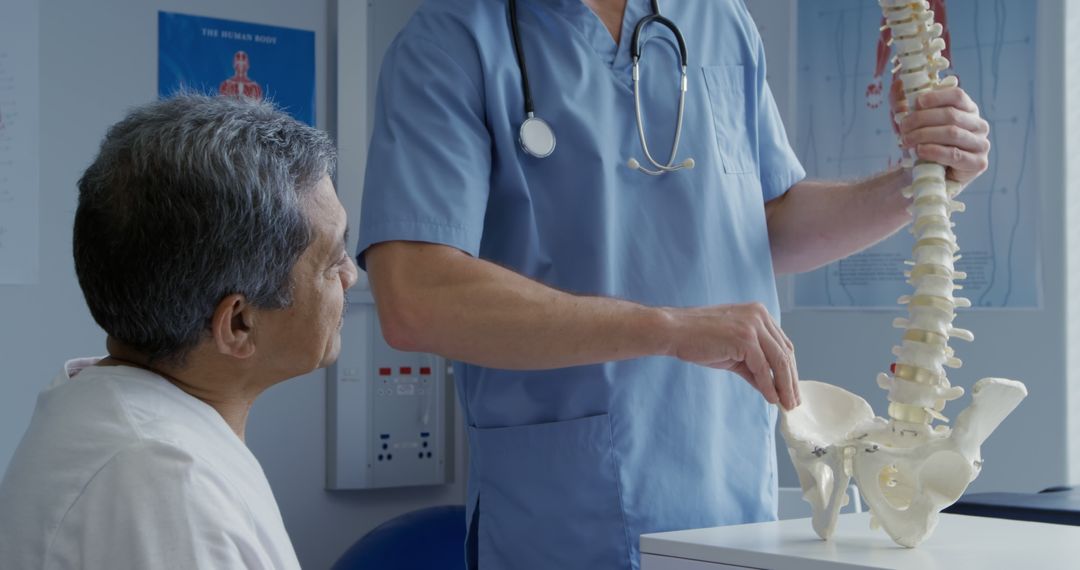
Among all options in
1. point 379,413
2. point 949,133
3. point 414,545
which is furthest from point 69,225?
point 949,133

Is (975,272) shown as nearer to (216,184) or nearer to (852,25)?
(852,25)

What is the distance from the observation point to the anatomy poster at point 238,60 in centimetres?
310

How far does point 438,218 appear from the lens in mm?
1342

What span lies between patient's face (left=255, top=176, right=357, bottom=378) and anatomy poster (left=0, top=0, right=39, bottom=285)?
6.42ft

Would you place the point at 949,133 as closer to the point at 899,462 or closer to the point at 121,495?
the point at 899,462

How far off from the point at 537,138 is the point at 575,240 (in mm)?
129

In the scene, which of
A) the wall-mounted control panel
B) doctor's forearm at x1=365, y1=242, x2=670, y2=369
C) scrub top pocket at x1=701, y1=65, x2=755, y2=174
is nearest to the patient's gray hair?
doctor's forearm at x1=365, y1=242, x2=670, y2=369

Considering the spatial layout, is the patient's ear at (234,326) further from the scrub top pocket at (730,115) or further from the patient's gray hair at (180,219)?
the scrub top pocket at (730,115)

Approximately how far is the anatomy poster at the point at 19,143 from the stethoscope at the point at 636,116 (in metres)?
1.87

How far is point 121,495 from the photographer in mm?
923

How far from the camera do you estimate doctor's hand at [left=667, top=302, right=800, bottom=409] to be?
1.18 metres

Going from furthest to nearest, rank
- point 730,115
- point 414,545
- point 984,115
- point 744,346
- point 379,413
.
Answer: point 379,413, point 414,545, point 984,115, point 730,115, point 744,346

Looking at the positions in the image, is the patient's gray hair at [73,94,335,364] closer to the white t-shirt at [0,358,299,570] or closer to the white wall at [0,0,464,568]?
the white t-shirt at [0,358,299,570]

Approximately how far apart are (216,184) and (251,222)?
1.9 inches
